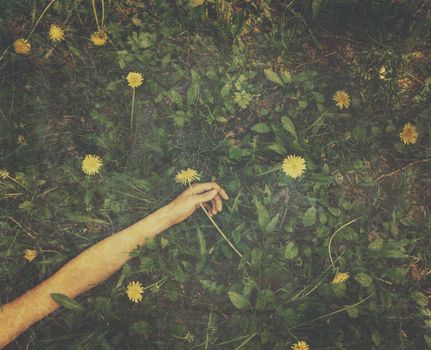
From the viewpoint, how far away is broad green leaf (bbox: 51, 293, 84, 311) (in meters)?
1.98

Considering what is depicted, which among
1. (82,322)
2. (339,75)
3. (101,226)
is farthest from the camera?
(339,75)

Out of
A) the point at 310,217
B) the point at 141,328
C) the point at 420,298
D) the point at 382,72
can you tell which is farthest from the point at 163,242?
the point at 382,72

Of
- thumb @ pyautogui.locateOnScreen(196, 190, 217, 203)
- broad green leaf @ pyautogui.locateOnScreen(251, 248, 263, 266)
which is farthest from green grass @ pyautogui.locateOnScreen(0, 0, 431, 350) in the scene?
thumb @ pyautogui.locateOnScreen(196, 190, 217, 203)

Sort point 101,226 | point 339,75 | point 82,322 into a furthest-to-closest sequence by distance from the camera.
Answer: point 339,75
point 101,226
point 82,322

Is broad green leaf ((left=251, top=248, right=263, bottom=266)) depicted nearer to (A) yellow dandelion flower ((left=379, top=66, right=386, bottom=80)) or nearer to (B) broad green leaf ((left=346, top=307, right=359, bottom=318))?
(B) broad green leaf ((left=346, top=307, right=359, bottom=318))

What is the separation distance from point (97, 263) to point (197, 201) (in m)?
0.64

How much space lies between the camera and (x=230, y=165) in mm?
2188

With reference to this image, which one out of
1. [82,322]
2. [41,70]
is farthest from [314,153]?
[41,70]

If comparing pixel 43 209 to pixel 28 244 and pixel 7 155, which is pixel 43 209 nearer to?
pixel 28 244

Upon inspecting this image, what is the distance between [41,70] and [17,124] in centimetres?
38

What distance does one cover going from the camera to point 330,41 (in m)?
2.38

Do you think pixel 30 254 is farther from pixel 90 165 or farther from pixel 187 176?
pixel 187 176

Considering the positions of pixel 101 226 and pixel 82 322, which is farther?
pixel 101 226

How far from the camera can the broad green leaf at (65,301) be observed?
1978 millimetres
